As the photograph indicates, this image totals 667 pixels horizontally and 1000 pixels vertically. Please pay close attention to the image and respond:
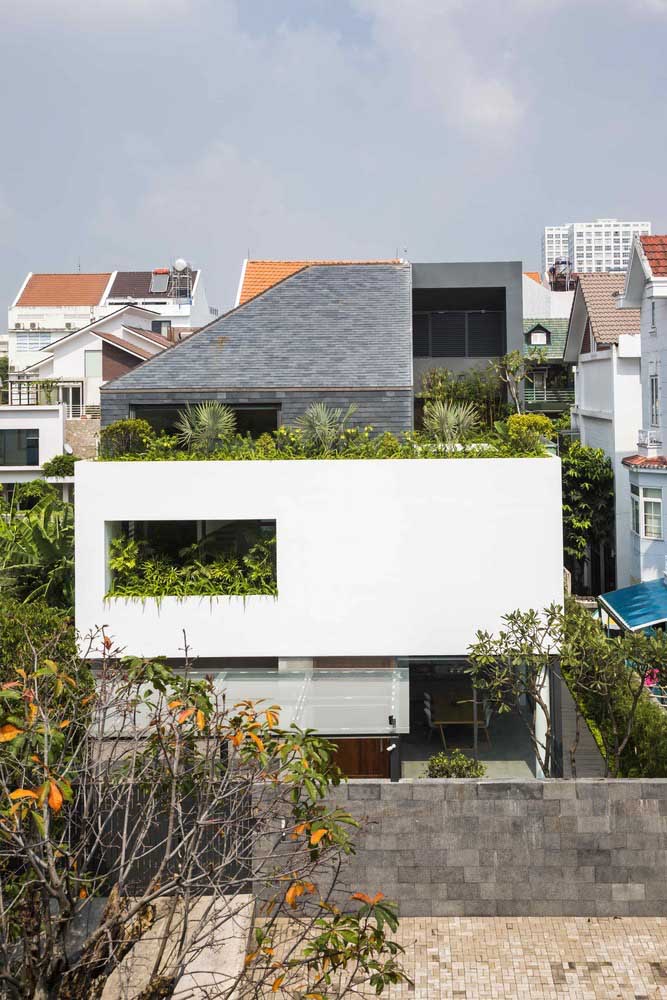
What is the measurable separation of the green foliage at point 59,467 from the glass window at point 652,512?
27898 mm

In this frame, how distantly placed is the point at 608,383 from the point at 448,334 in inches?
410

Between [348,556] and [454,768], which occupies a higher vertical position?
[348,556]

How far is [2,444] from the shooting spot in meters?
51.2

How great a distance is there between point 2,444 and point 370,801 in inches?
1607

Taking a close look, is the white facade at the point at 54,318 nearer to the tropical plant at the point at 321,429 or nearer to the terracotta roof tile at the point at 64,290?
the terracotta roof tile at the point at 64,290

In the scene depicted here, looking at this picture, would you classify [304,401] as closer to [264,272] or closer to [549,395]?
[264,272]

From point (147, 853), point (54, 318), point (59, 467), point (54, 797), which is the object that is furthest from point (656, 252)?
point (54, 318)

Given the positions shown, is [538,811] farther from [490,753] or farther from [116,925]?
[116,925]

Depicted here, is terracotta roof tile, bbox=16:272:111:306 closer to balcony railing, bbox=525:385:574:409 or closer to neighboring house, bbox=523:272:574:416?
neighboring house, bbox=523:272:574:416

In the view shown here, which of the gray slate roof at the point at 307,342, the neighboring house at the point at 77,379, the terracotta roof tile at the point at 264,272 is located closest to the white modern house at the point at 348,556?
the gray slate roof at the point at 307,342

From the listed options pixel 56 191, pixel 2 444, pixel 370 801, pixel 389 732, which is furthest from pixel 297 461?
pixel 2 444

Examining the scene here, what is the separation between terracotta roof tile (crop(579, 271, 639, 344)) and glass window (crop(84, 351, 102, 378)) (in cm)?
2953

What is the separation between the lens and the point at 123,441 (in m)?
21.2

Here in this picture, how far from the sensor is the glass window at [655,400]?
30266mm
